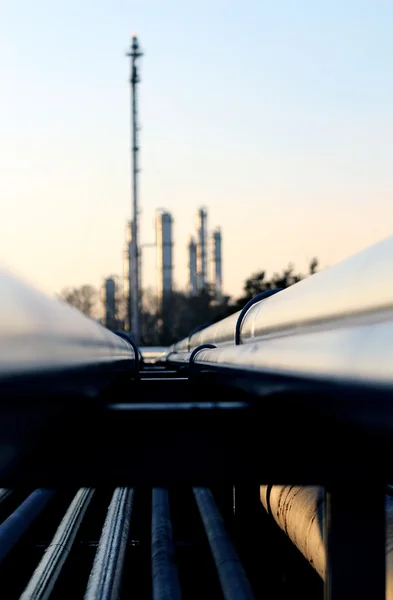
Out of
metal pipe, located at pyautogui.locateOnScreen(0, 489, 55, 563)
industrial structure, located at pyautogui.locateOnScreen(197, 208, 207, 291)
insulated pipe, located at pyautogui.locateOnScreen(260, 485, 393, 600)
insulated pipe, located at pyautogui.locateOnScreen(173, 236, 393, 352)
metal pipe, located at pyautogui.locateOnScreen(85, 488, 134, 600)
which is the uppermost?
industrial structure, located at pyautogui.locateOnScreen(197, 208, 207, 291)

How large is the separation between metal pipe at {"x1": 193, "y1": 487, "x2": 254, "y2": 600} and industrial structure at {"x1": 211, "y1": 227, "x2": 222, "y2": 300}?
51427 millimetres

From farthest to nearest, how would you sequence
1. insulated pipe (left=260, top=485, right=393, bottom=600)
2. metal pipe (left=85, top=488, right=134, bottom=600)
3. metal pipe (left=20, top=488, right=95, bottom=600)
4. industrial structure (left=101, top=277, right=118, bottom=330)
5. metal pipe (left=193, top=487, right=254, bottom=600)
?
industrial structure (left=101, top=277, right=118, bottom=330)
metal pipe (left=20, top=488, right=95, bottom=600)
metal pipe (left=85, top=488, right=134, bottom=600)
metal pipe (left=193, top=487, right=254, bottom=600)
insulated pipe (left=260, top=485, right=393, bottom=600)

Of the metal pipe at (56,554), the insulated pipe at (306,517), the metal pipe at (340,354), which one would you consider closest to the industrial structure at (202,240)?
the metal pipe at (56,554)

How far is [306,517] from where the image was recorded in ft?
13.2

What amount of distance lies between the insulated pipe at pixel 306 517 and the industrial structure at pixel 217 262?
52.6 metres

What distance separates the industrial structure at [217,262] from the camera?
189 feet

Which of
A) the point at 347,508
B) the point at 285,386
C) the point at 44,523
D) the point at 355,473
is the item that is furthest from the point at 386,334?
the point at 44,523

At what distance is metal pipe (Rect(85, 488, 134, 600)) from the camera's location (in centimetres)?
452

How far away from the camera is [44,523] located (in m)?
7.52

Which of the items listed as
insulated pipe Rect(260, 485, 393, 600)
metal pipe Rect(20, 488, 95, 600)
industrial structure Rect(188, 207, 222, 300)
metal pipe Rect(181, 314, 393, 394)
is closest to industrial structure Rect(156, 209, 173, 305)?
industrial structure Rect(188, 207, 222, 300)

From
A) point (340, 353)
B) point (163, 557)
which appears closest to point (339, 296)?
point (340, 353)

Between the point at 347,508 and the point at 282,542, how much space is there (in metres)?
3.94

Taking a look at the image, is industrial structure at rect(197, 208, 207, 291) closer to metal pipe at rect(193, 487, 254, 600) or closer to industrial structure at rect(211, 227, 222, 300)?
industrial structure at rect(211, 227, 222, 300)

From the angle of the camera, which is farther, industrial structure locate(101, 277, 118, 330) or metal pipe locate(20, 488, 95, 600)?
industrial structure locate(101, 277, 118, 330)
